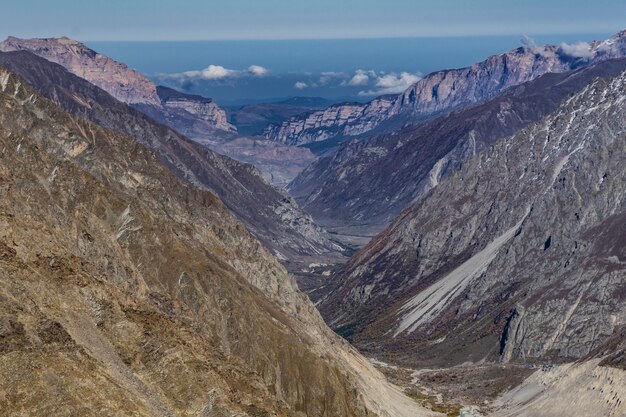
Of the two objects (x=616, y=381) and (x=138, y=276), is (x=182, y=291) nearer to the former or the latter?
(x=138, y=276)

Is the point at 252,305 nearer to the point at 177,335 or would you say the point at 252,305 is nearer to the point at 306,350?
the point at 306,350

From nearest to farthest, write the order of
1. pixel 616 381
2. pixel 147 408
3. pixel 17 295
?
pixel 147 408
pixel 17 295
pixel 616 381

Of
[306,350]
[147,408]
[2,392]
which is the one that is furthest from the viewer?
[306,350]

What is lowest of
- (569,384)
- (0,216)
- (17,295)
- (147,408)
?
(569,384)

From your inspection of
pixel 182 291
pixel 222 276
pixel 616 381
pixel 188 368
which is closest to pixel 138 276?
pixel 182 291

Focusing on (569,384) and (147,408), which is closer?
(147,408)

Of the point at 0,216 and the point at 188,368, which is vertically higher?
the point at 0,216
